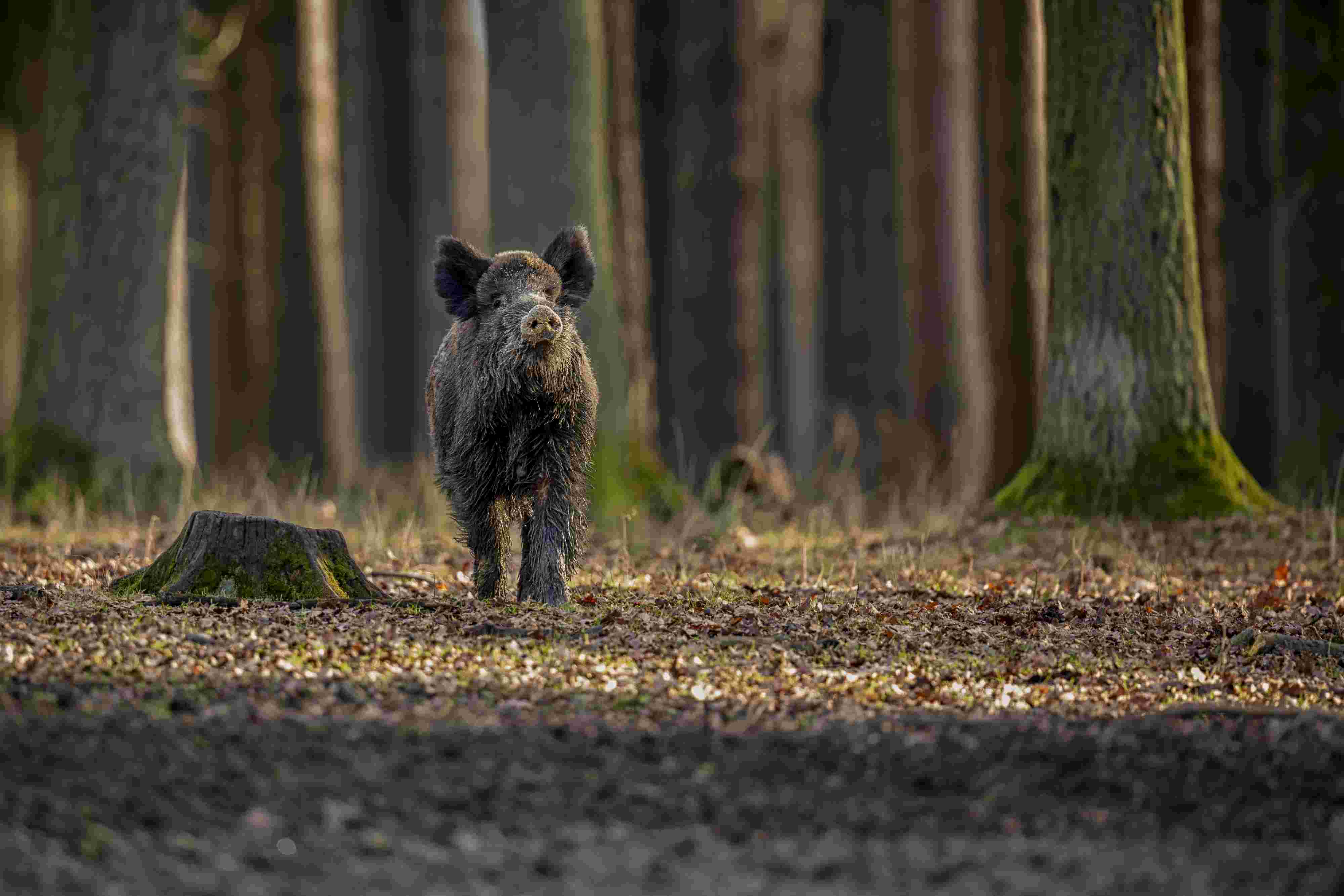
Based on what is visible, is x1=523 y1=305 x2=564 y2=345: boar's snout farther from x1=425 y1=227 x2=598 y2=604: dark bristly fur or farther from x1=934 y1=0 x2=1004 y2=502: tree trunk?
x1=934 y1=0 x2=1004 y2=502: tree trunk

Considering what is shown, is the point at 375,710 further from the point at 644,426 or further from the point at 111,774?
the point at 644,426

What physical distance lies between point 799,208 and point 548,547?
59.2ft

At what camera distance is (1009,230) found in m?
14.4

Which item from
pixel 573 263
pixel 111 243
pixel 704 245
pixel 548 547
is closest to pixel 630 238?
pixel 704 245

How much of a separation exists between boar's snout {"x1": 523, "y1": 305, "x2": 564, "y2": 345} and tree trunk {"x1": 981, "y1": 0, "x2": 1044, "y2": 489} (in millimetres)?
7923

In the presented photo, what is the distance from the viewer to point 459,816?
13.7 feet

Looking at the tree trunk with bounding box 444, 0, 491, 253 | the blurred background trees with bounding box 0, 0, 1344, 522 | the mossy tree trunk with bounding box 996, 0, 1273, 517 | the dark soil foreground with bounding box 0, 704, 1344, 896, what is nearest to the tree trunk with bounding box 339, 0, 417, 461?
the blurred background trees with bounding box 0, 0, 1344, 522

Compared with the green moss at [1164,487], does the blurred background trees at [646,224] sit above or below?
above

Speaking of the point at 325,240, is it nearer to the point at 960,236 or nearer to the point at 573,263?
the point at 960,236

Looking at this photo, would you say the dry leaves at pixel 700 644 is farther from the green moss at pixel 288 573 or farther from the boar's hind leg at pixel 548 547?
the green moss at pixel 288 573

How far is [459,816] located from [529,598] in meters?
3.15

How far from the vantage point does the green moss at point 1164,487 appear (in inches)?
422

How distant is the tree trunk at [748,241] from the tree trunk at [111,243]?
932 cm

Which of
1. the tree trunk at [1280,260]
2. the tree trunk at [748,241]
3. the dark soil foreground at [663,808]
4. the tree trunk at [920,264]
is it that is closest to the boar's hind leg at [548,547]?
the dark soil foreground at [663,808]
